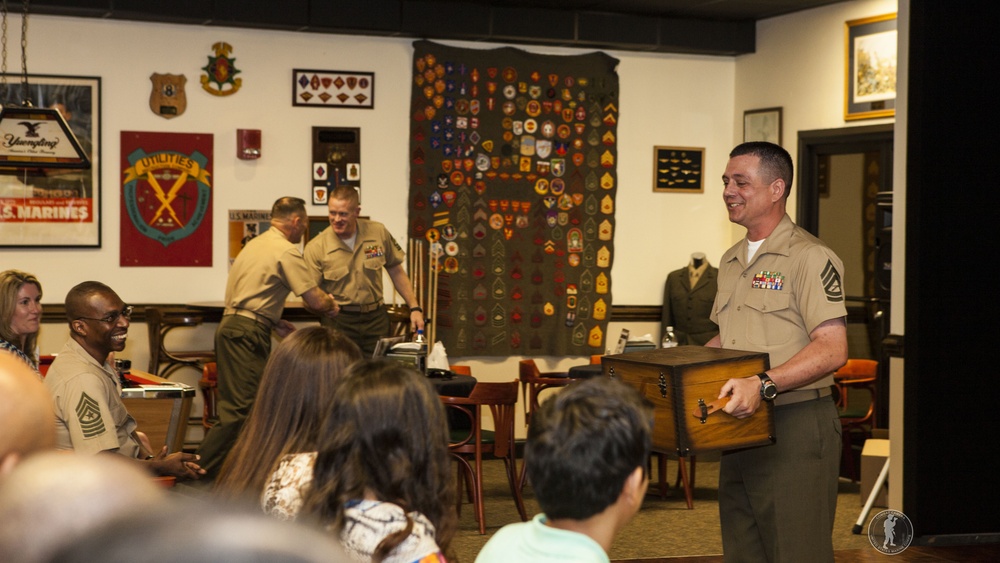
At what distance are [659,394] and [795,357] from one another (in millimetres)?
446

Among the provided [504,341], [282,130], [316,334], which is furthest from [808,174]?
[316,334]

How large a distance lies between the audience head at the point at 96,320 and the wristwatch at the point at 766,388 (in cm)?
216

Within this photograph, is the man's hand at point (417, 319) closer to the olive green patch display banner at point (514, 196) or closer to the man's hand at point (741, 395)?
the olive green patch display banner at point (514, 196)

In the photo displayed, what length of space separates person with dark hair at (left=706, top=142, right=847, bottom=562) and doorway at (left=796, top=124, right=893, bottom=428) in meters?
4.24

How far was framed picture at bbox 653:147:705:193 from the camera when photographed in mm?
9477

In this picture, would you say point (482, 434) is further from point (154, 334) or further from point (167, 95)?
point (167, 95)

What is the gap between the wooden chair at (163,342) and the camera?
314 inches

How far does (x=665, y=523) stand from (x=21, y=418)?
236 inches

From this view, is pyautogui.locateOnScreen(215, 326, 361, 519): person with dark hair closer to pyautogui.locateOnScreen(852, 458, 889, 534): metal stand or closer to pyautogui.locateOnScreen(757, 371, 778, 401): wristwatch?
pyautogui.locateOnScreen(757, 371, 778, 401): wristwatch

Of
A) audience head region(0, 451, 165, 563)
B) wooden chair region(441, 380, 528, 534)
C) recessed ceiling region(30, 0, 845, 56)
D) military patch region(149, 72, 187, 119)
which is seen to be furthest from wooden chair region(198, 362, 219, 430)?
audience head region(0, 451, 165, 563)

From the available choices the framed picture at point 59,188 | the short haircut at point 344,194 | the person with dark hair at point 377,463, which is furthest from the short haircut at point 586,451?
the framed picture at point 59,188

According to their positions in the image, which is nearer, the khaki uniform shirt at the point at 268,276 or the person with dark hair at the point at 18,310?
the person with dark hair at the point at 18,310

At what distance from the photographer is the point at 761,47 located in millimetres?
9328

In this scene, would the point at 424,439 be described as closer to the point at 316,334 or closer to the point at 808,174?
the point at 316,334
